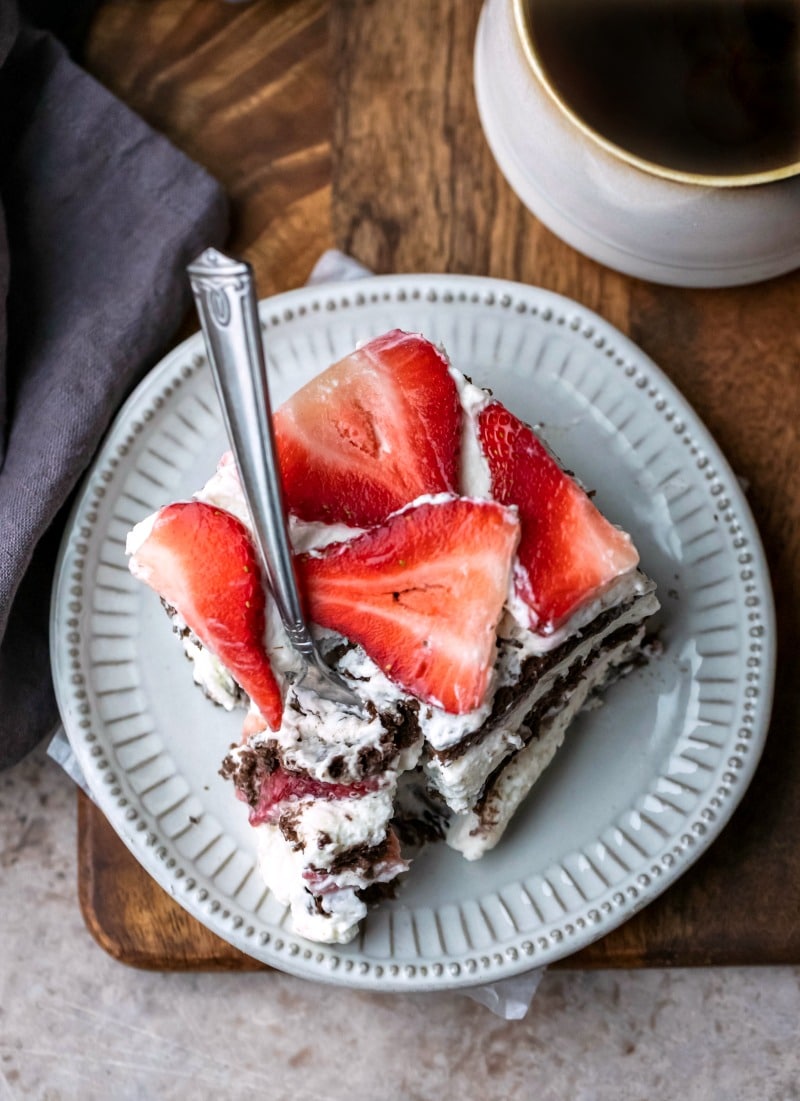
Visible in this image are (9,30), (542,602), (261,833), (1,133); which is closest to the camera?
(542,602)

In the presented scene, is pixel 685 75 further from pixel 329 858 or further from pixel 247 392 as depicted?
pixel 329 858

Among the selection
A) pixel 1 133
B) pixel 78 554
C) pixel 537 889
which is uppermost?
pixel 1 133

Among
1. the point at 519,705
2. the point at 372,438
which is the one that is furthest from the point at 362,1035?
the point at 372,438

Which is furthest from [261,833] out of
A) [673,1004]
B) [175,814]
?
[673,1004]

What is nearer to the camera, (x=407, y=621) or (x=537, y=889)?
(x=407, y=621)

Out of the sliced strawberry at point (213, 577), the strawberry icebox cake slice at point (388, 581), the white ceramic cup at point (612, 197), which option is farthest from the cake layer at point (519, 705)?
the white ceramic cup at point (612, 197)

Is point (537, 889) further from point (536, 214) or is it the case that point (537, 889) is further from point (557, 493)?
point (536, 214)

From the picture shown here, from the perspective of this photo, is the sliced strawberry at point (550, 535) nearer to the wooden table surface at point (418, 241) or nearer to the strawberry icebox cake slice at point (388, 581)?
the strawberry icebox cake slice at point (388, 581)
